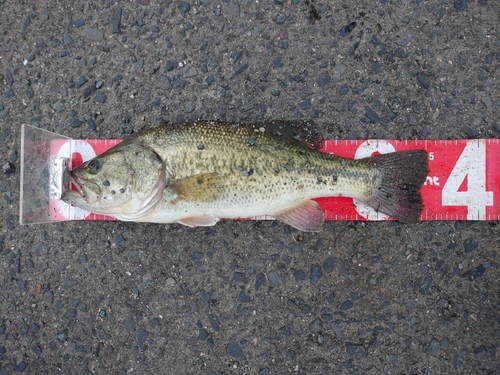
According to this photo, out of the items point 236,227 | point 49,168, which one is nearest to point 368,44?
point 236,227

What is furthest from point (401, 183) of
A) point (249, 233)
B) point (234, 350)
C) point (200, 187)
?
point (234, 350)

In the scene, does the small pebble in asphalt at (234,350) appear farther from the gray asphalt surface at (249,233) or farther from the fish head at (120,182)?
the fish head at (120,182)

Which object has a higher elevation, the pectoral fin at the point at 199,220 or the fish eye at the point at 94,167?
the fish eye at the point at 94,167

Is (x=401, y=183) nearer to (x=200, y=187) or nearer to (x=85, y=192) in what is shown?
(x=200, y=187)

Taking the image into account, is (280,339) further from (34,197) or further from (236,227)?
(34,197)

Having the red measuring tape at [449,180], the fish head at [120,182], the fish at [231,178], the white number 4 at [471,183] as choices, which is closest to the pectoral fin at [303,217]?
the fish at [231,178]
